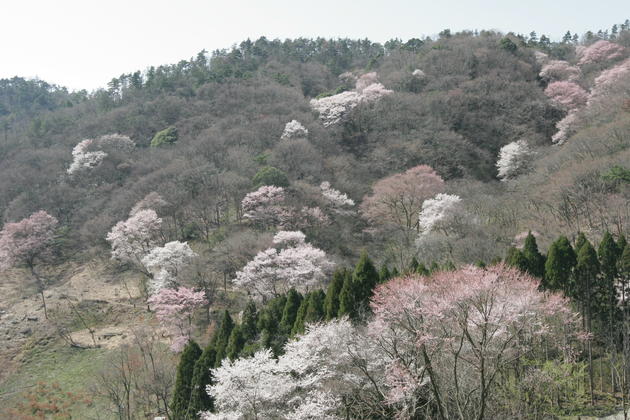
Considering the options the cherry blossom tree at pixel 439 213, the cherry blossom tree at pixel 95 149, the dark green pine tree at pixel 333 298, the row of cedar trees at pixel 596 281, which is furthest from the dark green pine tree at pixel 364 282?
the cherry blossom tree at pixel 95 149

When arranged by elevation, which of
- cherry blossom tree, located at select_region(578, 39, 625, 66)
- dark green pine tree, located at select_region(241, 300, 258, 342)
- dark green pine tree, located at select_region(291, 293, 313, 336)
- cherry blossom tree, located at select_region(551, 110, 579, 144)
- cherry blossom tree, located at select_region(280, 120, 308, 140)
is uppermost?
cherry blossom tree, located at select_region(578, 39, 625, 66)

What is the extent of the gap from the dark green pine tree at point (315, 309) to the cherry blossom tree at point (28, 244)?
27.5 m

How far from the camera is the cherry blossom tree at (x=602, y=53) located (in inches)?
2405

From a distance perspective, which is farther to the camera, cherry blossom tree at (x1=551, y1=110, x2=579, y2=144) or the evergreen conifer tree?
cherry blossom tree at (x1=551, y1=110, x2=579, y2=144)

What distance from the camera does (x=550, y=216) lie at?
29750 millimetres

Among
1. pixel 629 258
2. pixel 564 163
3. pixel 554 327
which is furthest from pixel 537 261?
pixel 564 163

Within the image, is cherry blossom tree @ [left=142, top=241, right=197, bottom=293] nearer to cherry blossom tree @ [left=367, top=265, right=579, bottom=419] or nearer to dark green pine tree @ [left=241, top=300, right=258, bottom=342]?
dark green pine tree @ [left=241, top=300, right=258, bottom=342]

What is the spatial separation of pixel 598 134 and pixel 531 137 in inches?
660

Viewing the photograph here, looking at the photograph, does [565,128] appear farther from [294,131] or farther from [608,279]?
[608,279]

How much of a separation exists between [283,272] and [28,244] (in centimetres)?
2441

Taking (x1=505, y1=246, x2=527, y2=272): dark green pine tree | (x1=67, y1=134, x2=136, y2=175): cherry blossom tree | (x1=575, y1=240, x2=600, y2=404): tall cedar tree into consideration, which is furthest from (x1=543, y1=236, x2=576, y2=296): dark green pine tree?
(x1=67, y1=134, x2=136, y2=175): cherry blossom tree

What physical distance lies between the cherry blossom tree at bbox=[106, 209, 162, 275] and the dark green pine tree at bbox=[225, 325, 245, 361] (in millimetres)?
18227

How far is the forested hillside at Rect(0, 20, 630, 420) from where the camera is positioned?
49.7 feet

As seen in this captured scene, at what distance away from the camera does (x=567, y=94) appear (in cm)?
5597
